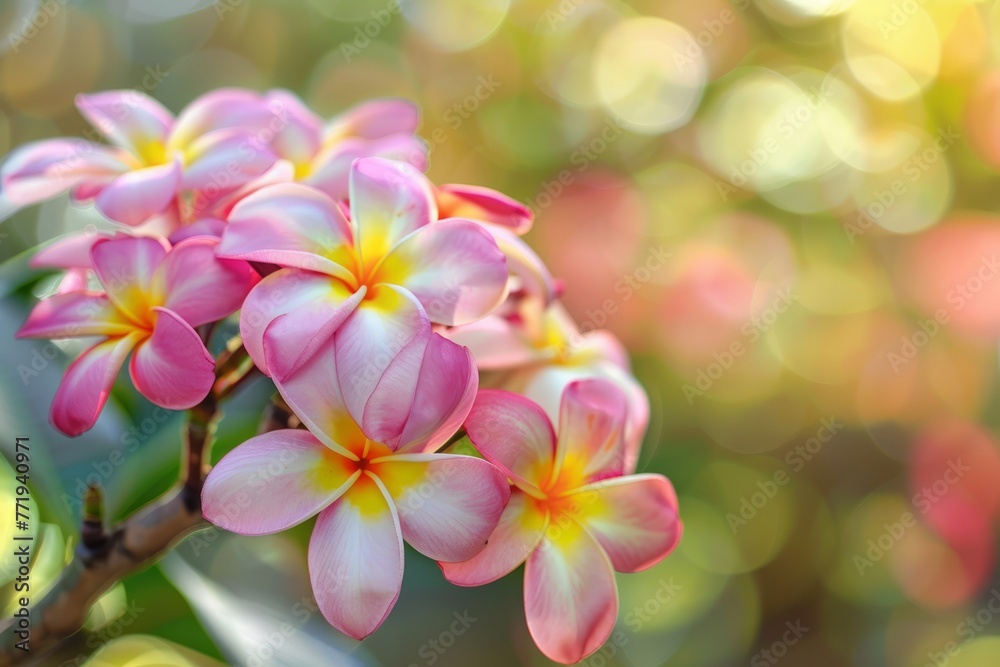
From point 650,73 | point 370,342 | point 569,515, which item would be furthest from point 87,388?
point 650,73

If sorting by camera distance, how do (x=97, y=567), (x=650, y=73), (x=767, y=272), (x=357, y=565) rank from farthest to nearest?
(x=650, y=73), (x=767, y=272), (x=97, y=567), (x=357, y=565)

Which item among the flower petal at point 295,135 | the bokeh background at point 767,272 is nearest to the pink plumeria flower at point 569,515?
the flower petal at point 295,135

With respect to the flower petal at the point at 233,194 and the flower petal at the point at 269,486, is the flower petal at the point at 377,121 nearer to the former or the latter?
the flower petal at the point at 233,194

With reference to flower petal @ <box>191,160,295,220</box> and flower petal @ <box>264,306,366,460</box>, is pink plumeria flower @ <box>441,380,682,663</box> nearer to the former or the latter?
flower petal @ <box>264,306,366,460</box>

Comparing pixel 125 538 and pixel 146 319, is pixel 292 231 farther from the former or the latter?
pixel 125 538

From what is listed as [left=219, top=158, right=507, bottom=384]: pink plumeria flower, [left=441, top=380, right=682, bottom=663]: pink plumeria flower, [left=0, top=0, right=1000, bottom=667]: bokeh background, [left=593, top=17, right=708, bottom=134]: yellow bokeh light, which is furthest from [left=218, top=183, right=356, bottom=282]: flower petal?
[left=593, top=17, right=708, bottom=134]: yellow bokeh light

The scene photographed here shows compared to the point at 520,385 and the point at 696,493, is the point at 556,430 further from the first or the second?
the point at 696,493

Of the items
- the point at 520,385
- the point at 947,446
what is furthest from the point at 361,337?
the point at 947,446
